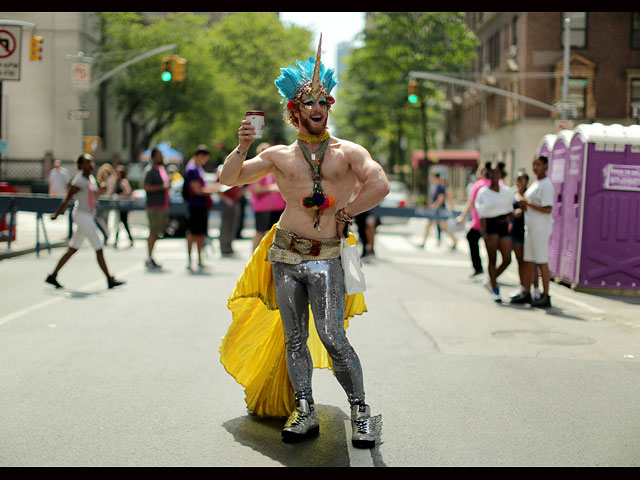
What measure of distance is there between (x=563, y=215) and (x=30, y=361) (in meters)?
8.99

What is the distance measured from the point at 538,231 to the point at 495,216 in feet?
2.24

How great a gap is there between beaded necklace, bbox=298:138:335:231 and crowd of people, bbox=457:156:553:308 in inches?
253

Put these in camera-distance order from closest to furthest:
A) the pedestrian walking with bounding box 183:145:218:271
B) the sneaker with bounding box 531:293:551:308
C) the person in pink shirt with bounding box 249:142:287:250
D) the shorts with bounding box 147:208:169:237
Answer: the sneaker with bounding box 531:293:551:308, the person in pink shirt with bounding box 249:142:287:250, the pedestrian walking with bounding box 183:145:218:271, the shorts with bounding box 147:208:169:237

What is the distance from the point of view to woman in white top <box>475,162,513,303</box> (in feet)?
36.7

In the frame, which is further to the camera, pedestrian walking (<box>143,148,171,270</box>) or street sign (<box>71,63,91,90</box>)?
street sign (<box>71,63,91,90</box>)

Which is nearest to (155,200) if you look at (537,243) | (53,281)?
(53,281)

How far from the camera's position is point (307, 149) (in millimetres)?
4863

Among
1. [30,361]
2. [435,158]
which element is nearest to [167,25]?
[435,158]

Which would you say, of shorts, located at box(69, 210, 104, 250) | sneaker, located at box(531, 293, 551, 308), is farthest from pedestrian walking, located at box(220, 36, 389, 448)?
shorts, located at box(69, 210, 104, 250)

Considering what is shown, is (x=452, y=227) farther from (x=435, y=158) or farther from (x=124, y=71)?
(x=435, y=158)

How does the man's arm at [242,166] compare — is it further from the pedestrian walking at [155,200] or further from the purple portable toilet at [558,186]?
the pedestrian walking at [155,200]

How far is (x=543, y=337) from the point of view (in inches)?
333

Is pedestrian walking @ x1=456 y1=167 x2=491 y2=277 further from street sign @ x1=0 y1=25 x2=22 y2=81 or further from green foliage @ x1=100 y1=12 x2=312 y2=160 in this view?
green foliage @ x1=100 y1=12 x2=312 y2=160

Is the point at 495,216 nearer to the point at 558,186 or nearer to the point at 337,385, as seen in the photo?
the point at 558,186
